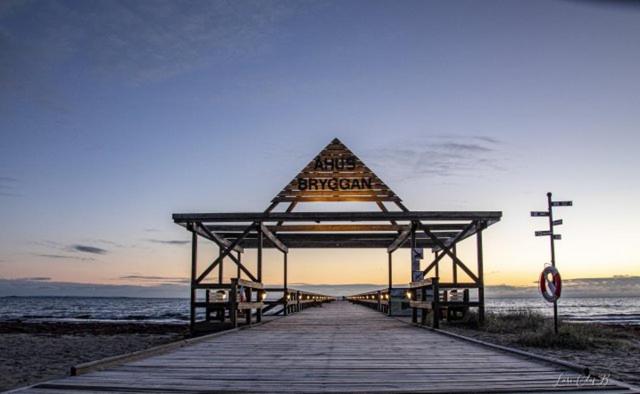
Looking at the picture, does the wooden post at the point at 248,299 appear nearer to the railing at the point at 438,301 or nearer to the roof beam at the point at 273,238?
the roof beam at the point at 273,238

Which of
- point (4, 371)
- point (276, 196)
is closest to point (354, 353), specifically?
point (4, 371)

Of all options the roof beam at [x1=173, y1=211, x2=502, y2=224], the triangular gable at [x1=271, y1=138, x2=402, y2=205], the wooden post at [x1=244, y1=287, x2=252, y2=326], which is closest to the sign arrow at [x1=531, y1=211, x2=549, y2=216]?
the roof beam at [x1=173, y1=211, x2=502, y2=224]

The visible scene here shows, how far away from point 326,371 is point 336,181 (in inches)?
465

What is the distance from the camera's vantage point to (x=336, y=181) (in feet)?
58.5

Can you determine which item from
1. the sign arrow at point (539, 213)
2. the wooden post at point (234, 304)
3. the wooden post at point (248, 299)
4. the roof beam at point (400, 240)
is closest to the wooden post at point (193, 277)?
the wooden post at point (248, 299)

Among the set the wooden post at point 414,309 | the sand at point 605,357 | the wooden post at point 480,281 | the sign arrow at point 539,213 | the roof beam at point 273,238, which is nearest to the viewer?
the sand at point 605,357

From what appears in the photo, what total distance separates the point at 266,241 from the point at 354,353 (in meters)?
13.4

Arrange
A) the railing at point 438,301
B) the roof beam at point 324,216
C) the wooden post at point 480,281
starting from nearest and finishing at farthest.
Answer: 1. the railing at point 438,301
2. the wooden post at point 480,281
3. the roof beam at point 324,216

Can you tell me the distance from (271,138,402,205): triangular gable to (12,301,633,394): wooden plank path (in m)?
8.73

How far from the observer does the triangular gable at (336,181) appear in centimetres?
1761

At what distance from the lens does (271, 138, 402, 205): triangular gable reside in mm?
17609

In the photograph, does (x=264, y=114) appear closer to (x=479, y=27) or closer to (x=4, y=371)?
(x=479, y=27)

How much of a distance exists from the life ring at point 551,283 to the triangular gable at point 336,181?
7165 mm

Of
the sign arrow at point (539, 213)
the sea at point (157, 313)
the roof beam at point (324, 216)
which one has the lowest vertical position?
the sea at point (157, 313)
